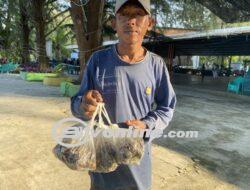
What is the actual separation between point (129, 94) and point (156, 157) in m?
3.43

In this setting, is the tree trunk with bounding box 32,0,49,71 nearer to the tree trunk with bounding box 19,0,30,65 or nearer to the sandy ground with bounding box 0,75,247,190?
the tree trunk with bounding box 19,0,30,65

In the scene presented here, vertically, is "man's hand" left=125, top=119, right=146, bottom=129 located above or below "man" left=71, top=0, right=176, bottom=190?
below

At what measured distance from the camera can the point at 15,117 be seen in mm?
7246

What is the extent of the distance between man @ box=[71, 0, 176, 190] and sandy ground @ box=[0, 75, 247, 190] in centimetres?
213

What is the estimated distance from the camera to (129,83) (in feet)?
6.10

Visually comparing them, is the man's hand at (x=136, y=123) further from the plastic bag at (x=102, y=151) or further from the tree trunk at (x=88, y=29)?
the tree trunk at (x=88, y=29)

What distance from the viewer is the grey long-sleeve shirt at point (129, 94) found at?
6.08 feet

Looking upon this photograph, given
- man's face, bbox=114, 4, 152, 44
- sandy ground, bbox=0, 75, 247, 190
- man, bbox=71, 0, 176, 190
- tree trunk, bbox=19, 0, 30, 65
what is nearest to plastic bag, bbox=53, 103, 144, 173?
man, bbox=71, 0, 176, 190

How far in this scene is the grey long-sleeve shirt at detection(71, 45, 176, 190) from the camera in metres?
1.85

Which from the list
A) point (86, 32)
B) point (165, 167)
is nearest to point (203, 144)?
point (165, 167)

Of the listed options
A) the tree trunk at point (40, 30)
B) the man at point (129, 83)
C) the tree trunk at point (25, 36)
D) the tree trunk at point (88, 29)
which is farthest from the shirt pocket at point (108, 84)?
the tree trunk at point (25, 36)

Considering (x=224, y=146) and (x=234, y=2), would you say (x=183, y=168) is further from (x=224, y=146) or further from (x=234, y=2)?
(x=234, y=2)

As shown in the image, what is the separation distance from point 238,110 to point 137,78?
9524 mm

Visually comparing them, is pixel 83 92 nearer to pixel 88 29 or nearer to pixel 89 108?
pixel 89 108
